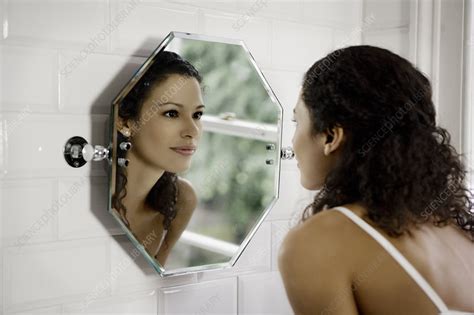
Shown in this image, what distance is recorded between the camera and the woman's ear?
3.43ft

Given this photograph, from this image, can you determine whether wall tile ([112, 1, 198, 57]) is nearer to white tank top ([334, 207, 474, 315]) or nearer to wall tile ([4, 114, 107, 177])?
wall tile ([4, 114, 107, 177])

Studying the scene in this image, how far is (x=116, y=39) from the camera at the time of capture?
3.76ft

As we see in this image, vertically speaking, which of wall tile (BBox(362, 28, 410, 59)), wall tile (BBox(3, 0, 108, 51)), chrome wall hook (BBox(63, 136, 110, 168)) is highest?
wall tile (BBox(3, 0, 108, 51))

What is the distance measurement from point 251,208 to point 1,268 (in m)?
0.54

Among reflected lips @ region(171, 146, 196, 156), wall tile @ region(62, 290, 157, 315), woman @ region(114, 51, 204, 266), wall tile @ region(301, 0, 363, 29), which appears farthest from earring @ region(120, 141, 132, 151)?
wall tile @ region(301, 0, 363, 29)

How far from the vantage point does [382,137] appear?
1.01 m

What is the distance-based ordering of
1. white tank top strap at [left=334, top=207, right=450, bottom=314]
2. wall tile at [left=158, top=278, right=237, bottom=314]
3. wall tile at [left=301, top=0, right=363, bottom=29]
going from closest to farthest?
white tank top strap at [left=334, top=207, right=450, bottom=314] → wall tile at [left=158, top=278, right=237, bottom=314] → wall tile at [left=301, top=0, right=363, bottom=29]

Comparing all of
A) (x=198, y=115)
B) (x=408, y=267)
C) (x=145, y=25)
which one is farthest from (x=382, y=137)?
(x=145, y=25)

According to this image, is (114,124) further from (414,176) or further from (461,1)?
(461,1)

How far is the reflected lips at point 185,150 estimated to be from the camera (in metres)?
1.21

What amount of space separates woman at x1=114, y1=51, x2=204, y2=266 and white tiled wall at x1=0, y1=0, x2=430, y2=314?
0.04m

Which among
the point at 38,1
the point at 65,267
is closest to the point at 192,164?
the point at 65,267

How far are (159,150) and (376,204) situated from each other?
414mm

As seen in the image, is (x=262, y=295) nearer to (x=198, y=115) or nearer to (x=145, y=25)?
(x=198, y=115)
